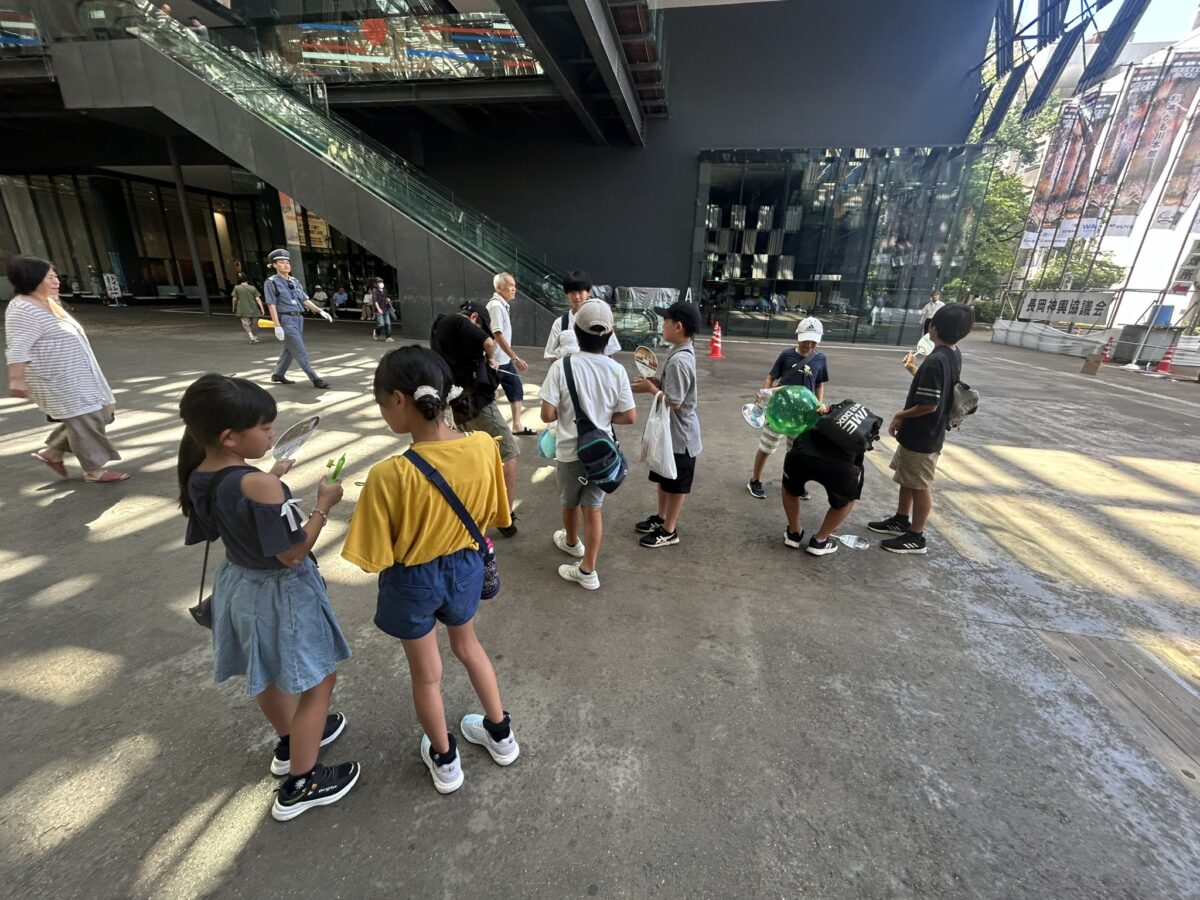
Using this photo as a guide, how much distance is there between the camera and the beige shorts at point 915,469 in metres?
3.69

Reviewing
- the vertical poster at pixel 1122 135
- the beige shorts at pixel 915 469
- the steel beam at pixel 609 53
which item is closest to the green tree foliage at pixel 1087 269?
the vertical poster at pixel 1122 135

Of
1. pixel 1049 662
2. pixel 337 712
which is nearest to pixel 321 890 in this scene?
pixel 337 712

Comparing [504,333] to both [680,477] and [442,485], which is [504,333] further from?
[442,485]

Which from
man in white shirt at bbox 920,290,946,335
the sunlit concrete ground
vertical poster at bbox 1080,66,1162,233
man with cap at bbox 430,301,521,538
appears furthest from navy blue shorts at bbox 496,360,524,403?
→ vertical poster at bbox 1080,66,1162,233

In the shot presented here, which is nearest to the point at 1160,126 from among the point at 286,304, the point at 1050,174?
the point at 1050,174

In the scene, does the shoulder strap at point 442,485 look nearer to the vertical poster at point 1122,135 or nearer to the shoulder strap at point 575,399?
the shoulder strap at point 575,399

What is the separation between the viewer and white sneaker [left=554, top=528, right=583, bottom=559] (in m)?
3.59

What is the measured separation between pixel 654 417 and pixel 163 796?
2950 millimetres

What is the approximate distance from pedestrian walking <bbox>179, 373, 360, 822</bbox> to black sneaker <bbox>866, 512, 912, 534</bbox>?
157 inches

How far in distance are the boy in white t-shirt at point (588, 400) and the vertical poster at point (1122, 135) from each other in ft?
100

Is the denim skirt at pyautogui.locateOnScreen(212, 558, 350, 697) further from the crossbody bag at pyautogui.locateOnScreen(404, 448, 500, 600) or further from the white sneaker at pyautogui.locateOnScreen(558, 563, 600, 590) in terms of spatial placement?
the white sneaker at pyautogui.locateOnScreen(558, 563, 600, 590)

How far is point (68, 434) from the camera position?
4.22 meters

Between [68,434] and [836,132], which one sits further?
[836,132]

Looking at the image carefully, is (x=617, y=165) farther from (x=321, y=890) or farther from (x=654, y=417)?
(x=321, y=890)
